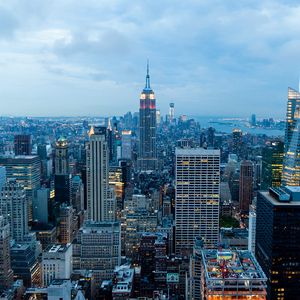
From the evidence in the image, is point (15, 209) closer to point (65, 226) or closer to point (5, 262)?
point (65, 226)

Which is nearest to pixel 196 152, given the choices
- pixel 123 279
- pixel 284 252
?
pixel 123 279

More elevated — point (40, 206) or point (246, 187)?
point (246, 187)

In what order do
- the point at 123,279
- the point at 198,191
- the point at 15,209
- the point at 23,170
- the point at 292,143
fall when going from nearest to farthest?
the point at 123,279
the point at 15,209
the point at 198,191
the point at 292,143
the point at 23,170

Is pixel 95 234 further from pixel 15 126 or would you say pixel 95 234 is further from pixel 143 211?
pixel 15 126

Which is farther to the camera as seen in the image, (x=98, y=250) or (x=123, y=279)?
(x=98, y=250)

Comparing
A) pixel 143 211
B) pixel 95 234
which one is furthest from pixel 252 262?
pixel 143 211
